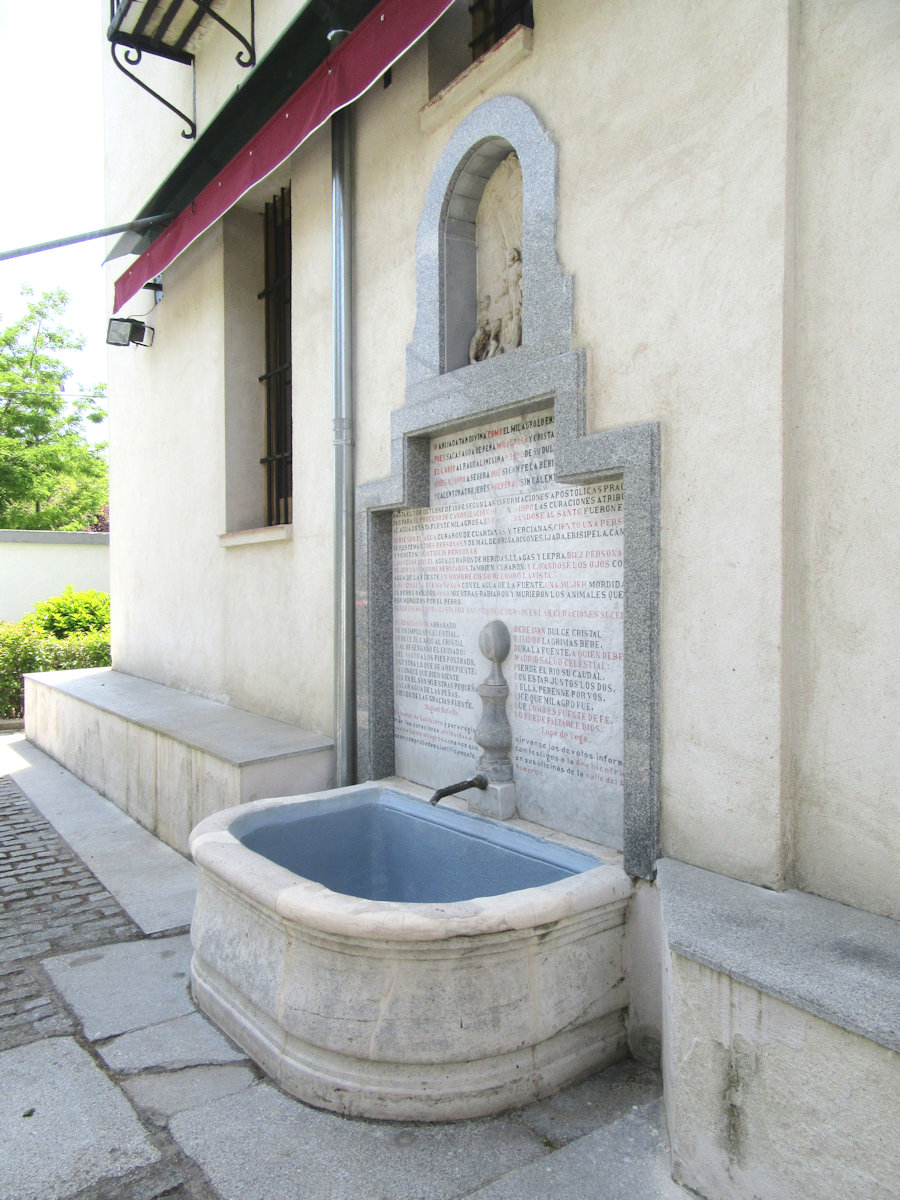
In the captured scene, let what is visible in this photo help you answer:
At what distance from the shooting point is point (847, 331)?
241 cm

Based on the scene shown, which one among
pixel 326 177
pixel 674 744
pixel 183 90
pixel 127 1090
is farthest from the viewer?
pixel 183 90

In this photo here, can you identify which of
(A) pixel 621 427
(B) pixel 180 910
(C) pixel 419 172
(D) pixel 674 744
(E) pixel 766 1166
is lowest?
(B) pixel 180 910

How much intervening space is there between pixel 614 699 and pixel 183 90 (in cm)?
685

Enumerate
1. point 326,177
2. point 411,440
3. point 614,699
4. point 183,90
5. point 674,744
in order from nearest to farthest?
point 674,744 → point 614,699 → point 411,440 → point 326,177 → point 183,90

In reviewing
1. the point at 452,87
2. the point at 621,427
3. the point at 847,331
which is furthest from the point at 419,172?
the point at 847,331

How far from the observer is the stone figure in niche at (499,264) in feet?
12.5

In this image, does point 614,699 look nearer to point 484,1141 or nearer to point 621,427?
point 621,427

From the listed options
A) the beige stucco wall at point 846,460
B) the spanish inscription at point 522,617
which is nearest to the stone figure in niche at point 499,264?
the spanish inscription at point 522,617

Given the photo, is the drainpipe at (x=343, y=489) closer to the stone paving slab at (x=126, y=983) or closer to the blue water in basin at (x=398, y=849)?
the blue water in basin at (x=398, y=849)

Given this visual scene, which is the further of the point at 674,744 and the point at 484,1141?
the point at 674,744

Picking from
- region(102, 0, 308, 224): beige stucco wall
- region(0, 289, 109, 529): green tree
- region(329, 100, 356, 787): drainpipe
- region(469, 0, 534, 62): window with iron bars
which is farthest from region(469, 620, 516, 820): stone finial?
region(0, 289, 109, 529): green tree

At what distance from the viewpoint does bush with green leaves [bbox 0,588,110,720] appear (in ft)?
33.2

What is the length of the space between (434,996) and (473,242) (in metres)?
3.45

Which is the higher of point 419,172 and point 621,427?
point 419,172
